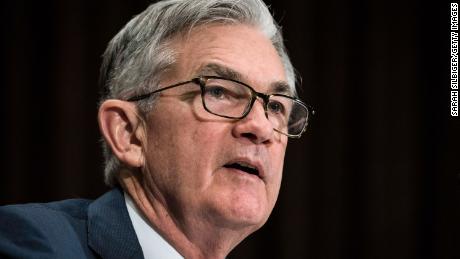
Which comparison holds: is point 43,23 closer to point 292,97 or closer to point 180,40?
point 180,40

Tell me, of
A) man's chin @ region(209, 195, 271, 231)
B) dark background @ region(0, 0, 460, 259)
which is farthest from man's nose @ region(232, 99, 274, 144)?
dark background @ region(0, 0, 460, 259)

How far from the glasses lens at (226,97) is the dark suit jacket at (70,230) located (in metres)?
0.35

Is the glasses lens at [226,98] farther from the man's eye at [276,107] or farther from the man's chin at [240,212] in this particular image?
the man's chin at [240,212]

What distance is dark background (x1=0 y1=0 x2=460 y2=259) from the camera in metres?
2.60

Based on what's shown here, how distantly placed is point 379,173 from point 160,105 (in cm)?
158

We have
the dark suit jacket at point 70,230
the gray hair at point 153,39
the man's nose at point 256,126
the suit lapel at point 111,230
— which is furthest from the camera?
the gray hair at point 153,39

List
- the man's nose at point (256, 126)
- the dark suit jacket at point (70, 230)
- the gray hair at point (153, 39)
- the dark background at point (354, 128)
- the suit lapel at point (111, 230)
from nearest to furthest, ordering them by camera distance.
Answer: the dark suit jacket at point (70, 230)
the suit lapel at point (111, 230)
the man's nose at point (256, 126)
the gray hair at point (153, 39)
the dark background at point (354, 128)

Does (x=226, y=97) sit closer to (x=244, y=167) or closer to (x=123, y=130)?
(x=244, y=167)

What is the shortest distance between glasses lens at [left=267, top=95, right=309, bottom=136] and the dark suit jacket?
47 cm

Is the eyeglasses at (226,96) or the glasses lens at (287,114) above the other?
the eyeglasses at (226,96)

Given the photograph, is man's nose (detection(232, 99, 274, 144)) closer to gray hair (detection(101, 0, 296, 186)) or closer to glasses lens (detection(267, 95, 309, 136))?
glasses lens (detection(267, 95, 309, 136))

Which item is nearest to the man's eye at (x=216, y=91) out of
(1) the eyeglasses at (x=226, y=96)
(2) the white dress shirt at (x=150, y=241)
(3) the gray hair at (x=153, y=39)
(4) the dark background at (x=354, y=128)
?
(1) the eyeglasses at (x=226, y=96)

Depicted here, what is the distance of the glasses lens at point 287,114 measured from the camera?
1.64 meters

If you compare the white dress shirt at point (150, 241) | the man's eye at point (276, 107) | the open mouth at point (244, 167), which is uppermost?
the man's eye at point (276, 107)
